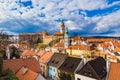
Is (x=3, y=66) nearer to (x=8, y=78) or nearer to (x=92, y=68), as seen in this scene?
(x=8, y=78)

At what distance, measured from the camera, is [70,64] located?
4350 centimetres

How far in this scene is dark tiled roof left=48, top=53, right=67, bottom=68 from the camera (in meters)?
48.3

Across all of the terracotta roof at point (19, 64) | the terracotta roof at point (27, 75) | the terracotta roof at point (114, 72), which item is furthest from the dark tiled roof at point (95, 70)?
the terracotta roof at point (27, 75)

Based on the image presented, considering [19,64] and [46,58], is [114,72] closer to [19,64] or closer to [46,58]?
[19,64]

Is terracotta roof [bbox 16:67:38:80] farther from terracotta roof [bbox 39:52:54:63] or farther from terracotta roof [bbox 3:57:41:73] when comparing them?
terracotta roof [bbox 39:52:54:63]

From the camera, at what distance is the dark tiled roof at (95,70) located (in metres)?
33.9

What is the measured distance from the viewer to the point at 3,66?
1323 inches

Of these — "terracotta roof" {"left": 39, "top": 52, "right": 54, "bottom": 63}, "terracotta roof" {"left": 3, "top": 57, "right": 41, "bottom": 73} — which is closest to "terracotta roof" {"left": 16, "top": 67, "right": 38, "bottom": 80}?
"terracotta roof" {"left": 3, "top": 57, "right": 41, "bottom": 73}

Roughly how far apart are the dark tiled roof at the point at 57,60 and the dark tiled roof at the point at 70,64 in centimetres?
189

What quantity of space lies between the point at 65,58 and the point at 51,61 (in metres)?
6.06

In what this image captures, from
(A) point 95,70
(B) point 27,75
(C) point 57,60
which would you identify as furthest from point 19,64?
(C) point 57,60

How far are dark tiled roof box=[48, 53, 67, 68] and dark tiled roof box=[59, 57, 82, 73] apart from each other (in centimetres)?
189

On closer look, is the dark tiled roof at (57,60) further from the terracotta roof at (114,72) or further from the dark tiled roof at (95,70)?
the terracotta roof at (114,72)

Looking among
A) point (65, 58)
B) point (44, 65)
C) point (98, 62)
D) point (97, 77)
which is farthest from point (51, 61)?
point (97, 77)
